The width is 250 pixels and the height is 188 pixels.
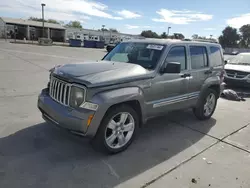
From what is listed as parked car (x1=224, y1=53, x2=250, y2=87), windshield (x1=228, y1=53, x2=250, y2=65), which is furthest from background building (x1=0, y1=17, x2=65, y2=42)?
parked car (x1=224, y1=53, x2=250, y2=87)

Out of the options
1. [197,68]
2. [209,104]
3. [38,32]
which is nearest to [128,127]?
[197,68]

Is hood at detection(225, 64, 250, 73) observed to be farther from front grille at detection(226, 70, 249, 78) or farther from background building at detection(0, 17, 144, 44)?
background building at detection(0, 17, 144, 44)

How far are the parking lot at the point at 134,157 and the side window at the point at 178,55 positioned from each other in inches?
58.0

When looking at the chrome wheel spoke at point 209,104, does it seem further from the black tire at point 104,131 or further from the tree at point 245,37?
the tree at point 245,37

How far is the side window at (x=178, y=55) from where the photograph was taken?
4090 millimetres

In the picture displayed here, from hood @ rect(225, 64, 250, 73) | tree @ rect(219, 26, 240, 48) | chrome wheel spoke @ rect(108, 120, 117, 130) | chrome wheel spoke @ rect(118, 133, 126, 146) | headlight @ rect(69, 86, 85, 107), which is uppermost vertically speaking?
tree @ rect(219, 26, 240, 48)

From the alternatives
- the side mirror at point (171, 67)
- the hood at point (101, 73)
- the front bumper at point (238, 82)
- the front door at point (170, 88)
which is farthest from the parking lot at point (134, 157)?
the front bumper at point (238, 82)

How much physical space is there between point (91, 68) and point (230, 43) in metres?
86.8

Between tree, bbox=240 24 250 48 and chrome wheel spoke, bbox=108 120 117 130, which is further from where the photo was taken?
tree, bbox=240 24 250 48

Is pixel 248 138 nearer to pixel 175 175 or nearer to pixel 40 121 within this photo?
pixel 175 175

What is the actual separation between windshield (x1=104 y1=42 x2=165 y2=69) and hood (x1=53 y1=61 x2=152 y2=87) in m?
0.28

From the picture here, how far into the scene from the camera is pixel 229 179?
3061 millimetres

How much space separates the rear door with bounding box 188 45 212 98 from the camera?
4.56 meters

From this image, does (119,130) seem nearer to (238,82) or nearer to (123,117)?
(123,117)
